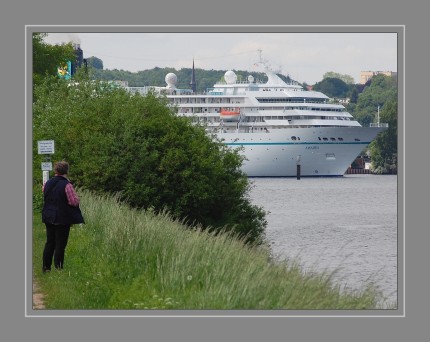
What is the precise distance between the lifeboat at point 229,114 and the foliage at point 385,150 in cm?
1207

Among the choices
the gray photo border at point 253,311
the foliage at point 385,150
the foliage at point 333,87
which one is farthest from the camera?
the foliage at point 333,87

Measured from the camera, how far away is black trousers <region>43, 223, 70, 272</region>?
13.1 metres

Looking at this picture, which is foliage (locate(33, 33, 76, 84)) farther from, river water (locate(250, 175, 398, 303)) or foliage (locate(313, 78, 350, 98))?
foliage (locate(313, 78, 350, 98))

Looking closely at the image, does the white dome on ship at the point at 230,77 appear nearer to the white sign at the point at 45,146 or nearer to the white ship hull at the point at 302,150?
the white ship hull at the point at 302,150

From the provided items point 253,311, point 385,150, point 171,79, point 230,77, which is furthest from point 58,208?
point 385,150

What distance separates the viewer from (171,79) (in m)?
85.2

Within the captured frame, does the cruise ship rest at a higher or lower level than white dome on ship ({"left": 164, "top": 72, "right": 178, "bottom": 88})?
lower

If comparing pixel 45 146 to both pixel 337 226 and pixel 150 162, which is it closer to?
pixel 150 162

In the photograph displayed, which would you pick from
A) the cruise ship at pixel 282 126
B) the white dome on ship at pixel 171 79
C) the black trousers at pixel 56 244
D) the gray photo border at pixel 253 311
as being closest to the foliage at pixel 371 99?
the cruise ship at pixel 282 126

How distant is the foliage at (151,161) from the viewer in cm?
2786

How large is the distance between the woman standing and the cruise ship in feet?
224

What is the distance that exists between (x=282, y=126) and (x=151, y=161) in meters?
57.7

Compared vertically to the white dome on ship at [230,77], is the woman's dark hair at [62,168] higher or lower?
lower

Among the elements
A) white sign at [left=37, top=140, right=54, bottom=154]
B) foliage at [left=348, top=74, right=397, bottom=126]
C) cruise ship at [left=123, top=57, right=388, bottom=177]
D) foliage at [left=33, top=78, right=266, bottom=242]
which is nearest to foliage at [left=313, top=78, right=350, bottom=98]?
foliage at [left=348, top=74, right=397, bottom=126]
